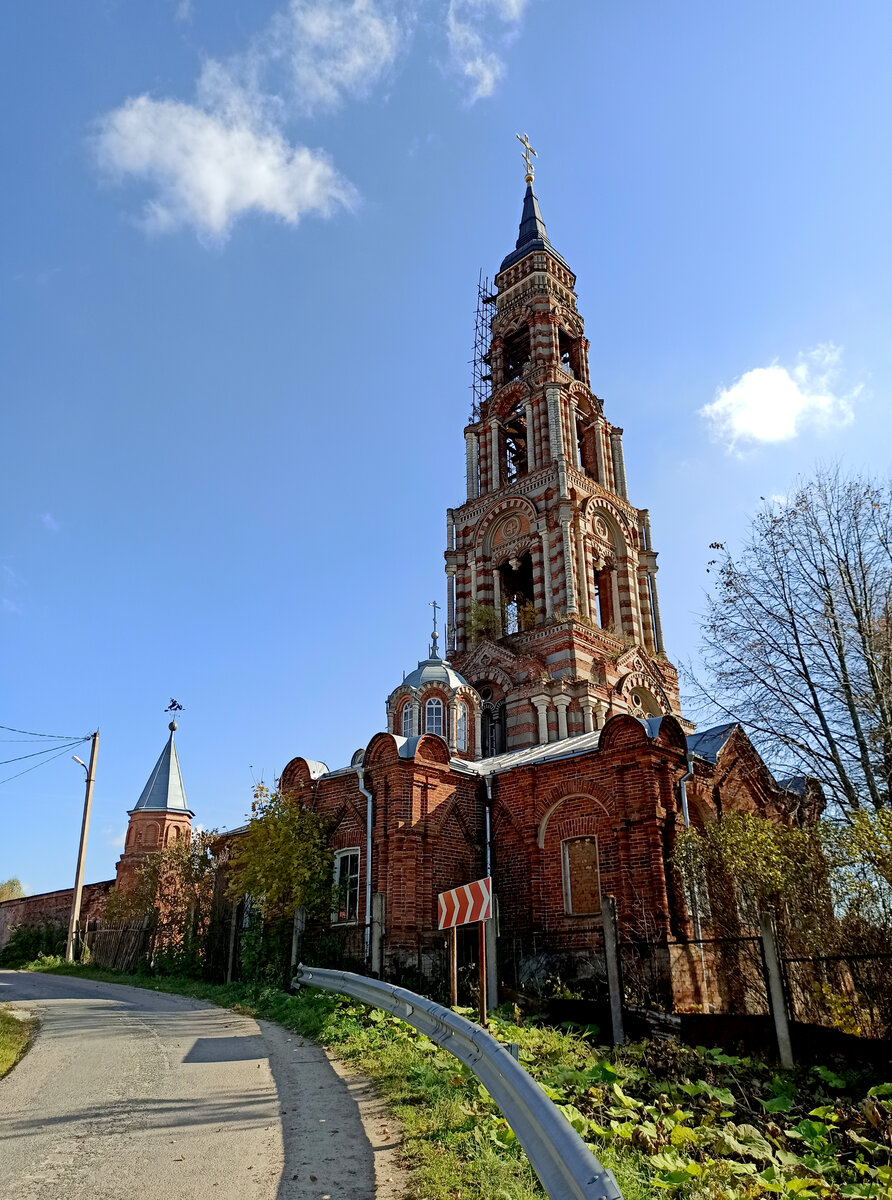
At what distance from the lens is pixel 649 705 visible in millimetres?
31438

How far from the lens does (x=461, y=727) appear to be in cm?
2681

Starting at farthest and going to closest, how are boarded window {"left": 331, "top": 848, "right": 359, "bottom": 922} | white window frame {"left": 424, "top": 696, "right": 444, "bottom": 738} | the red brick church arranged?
white window frame {"left": 424, "top": 696, "right": 444, "bottom": 738} < boarded window {"left": 331, "top": 848, "right": 359, "bottom": 922} < the red brick church

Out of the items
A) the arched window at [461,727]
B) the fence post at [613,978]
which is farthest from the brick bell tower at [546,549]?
the fence post at [613,978]

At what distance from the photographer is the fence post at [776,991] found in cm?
1053

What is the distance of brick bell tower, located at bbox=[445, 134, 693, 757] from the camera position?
95.1 ft

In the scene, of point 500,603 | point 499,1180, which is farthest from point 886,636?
point 500,603

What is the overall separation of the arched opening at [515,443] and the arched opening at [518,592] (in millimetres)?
4583

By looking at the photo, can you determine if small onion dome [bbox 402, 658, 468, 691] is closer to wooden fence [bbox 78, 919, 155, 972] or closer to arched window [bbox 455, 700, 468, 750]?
arched window [bbox 455, 700, 468, 750]

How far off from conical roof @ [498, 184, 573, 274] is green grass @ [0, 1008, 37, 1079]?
36.5m

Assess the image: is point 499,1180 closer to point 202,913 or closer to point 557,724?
point 202,913

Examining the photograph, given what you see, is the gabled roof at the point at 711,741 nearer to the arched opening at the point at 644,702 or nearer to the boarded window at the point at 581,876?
the boarded window at the point at 581,876

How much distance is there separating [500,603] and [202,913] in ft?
53.6

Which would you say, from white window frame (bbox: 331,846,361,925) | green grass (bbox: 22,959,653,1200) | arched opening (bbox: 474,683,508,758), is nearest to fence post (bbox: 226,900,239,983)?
white window frame (bbox: 331,846,361,925)

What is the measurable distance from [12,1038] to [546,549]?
24.1 metres
